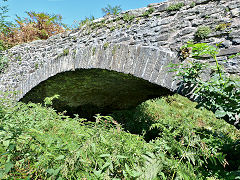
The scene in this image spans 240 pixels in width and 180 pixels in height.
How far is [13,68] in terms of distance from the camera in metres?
5.42

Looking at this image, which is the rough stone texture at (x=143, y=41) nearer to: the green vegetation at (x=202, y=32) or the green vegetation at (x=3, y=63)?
the green vegetation at (x=202, y=32)

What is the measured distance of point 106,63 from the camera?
3.20 m

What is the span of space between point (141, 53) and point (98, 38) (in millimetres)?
1293

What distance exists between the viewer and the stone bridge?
6.84 ft

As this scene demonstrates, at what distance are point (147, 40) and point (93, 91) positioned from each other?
3.19 metres

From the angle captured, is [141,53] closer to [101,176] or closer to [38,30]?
[101,176]

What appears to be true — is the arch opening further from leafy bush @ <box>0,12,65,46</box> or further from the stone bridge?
leafy bush @ <box>0,12,65,46</box>

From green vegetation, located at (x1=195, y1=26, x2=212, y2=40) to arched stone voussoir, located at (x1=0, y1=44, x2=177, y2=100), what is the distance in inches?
16.1

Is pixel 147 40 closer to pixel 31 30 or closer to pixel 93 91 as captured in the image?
pixel 93 91

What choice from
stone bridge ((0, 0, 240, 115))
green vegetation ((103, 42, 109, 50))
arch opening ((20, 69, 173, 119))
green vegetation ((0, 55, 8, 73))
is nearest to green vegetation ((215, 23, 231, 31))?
stone bridge ((0, 0, 240, 115))

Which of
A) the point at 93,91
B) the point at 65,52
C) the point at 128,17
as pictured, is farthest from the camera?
the point at 93,91

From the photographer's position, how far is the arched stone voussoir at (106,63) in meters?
2.40

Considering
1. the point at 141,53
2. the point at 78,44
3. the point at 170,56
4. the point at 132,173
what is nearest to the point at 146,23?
the point at 141,53

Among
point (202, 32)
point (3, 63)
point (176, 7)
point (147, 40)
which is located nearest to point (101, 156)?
point (202, 32)
